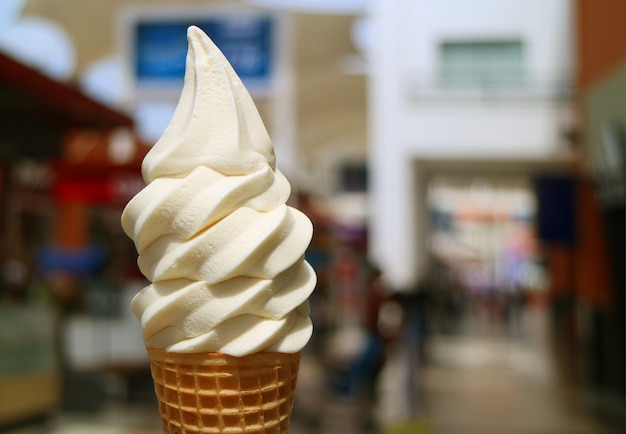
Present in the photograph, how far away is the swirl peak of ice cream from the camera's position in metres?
1.75

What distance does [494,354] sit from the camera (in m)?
12.6

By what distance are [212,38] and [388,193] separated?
17.3 feet

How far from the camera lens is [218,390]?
1.72m

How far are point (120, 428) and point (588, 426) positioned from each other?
440cm

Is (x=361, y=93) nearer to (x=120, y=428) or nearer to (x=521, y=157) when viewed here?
(x=521, y=157)

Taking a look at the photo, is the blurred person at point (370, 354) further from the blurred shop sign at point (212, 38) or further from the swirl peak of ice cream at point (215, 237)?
the swirl peak of ice cream at point (215, 237)

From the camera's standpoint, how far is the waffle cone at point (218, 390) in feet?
5.65

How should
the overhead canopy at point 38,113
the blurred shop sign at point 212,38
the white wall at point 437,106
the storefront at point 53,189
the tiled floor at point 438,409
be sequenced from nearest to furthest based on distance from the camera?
the overhead canopy at point 38,113, the storefront at point 53,189, the tiled floor at point 438,409, the blurred shop sign at point 212,38, the white wall at point 437,106

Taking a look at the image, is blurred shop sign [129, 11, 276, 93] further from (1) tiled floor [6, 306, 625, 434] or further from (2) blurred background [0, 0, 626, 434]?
(1) tiled floor [6, 306, 625, 434]

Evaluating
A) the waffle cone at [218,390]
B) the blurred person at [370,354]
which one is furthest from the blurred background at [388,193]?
the waffle cone at [218,390]

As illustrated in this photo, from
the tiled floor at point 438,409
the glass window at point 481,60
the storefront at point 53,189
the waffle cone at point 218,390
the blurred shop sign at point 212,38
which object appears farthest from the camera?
the glass window at point 481,60

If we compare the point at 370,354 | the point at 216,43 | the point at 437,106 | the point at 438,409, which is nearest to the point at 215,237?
the point at 370,354

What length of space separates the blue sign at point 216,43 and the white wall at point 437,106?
179 inches

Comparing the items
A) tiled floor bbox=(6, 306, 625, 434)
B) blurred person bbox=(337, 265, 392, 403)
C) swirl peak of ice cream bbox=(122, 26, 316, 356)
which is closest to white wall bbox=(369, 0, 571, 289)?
tiled floor bbox=(6, 306, 625, 434)
